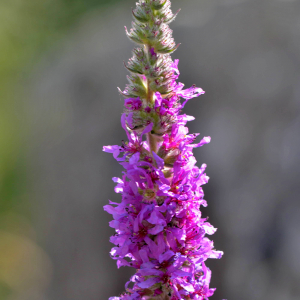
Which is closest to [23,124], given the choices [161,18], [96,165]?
[96,165]

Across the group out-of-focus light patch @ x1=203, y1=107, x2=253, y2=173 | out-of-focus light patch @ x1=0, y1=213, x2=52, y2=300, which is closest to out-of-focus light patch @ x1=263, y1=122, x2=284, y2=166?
out-of-focus light patch @ x1=203, y1=107, x2=253, y2=173

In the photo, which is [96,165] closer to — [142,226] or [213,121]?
[213,121]

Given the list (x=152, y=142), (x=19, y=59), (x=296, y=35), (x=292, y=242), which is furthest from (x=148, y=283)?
(x=19, y=59)

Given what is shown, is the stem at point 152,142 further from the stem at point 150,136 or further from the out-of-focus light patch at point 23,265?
the out-of-focus light patch at point 23,265

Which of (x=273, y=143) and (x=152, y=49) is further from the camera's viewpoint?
(x=273, y=143)

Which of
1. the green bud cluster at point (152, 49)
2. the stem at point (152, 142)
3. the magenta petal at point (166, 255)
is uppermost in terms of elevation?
the green bud cluster at point (152, 49)

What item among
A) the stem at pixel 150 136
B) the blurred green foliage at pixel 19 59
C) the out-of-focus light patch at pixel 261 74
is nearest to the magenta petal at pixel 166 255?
the stem at pixel 150 136

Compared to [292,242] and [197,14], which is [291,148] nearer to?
[292,242]
